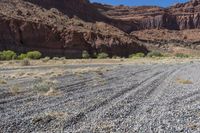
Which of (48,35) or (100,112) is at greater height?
(48,35)

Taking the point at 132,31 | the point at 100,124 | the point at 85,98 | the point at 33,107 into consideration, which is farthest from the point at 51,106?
the point at 132,31

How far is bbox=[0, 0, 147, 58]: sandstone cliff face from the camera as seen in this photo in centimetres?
9488

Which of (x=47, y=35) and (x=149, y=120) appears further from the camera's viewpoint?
(x=47, y=35)

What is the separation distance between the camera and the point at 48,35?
328ft

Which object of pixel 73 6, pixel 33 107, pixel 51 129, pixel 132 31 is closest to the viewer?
pixel 51 129

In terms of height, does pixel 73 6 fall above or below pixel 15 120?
above

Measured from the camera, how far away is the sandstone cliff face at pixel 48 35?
311ft

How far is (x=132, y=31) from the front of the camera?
7505 inches

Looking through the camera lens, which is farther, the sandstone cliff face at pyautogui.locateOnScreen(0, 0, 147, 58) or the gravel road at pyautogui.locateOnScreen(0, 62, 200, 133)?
the sandstone cliff face at pyautogui.locateOnScreen(0, 0, 147, 58)

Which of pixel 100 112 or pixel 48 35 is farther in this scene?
pixel 48 35

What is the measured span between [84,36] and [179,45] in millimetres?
60044

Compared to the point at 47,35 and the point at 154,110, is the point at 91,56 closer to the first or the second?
the point at 47,35

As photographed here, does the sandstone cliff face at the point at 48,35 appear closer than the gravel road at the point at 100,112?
No

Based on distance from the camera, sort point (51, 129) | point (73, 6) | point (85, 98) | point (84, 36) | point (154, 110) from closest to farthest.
→ point (51, 129) < point (154, 110) < point (85, 98) < point (84, 36) < point (73, 6)
